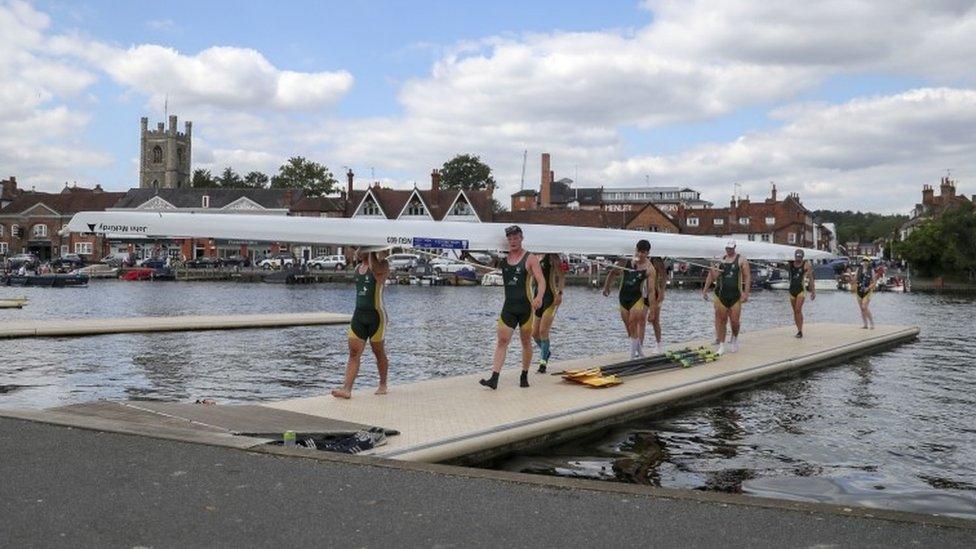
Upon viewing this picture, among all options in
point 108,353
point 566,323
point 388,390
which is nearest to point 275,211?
point 566,323

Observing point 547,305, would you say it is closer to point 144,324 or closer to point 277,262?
point 144,324

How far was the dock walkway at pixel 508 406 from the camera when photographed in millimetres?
9539

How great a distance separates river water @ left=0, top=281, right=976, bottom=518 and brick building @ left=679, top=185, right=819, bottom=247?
281ft

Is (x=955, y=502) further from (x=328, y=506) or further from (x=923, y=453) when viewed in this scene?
A: (x=328, y=506)

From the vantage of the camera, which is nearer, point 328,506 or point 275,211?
point 328,506

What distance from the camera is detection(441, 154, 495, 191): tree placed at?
14850 cm

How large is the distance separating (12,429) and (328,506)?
417 cm

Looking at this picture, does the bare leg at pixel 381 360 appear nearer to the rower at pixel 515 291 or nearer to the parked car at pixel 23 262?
the rower at pixel 515 291

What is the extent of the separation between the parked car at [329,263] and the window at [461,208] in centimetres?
1399

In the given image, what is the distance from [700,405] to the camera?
14.0 m

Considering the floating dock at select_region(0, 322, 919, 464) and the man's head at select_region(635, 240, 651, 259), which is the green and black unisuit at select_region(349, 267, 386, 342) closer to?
the floating dock at select_region(0, 322, 919, 464)

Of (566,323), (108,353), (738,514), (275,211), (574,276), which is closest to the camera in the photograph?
(738,514)

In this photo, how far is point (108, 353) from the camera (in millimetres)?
20562

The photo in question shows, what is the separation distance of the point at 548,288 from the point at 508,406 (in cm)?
460
